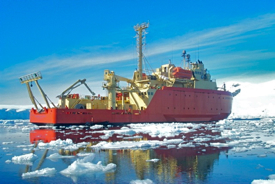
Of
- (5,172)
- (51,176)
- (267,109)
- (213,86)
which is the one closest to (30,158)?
(5,172)

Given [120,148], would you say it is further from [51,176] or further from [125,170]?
[51,176]

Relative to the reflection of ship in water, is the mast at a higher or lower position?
higher

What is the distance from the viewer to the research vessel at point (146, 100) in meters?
22.6

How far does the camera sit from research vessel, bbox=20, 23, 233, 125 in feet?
74.1

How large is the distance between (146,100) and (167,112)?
8.61ft

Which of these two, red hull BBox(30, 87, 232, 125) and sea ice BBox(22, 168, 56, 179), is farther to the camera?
red hull BBox(30, 87, 232, 125)

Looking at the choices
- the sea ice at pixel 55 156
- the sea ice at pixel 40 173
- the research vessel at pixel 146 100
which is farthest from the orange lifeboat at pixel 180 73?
the sea ice at pixel 40 173

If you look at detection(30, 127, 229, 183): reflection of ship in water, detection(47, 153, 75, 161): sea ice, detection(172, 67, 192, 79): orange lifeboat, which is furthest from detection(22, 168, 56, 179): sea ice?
detection(172, 67, 192, 79): orange lifeboat

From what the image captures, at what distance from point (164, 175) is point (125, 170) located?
113 cm

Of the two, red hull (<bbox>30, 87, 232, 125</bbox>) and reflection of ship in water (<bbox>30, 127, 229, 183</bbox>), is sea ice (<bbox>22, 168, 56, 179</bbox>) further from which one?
red hull (<bbox>30, 87, 232, 125</bbox>)

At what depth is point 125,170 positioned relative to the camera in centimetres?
710

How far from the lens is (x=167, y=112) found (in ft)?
86.2

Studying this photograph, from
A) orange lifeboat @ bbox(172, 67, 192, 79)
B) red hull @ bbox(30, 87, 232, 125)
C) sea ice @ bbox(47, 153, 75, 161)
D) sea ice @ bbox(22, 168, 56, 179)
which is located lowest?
sea ice @ bbox(22, 168, 56, 179)

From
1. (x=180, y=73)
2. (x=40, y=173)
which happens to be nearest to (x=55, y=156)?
(x=40, y=173)
